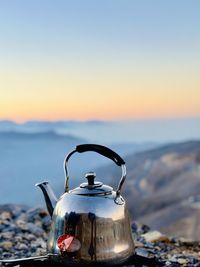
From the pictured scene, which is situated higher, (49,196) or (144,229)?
(49,196)

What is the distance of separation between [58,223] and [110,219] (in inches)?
10.4

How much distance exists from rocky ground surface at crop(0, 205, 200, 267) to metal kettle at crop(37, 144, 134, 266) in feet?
3.35

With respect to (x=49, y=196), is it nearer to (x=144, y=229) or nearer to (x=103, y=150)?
(x=103, y=150)

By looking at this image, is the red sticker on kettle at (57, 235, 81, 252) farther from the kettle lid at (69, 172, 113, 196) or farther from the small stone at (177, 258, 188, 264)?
the small stone at (177, 258, 188, 264)

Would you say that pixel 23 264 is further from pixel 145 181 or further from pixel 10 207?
pixel 145 181

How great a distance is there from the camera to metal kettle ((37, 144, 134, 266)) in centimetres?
212

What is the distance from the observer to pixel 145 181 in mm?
41219

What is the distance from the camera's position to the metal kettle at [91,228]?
2125 mm

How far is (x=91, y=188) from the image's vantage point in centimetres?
227

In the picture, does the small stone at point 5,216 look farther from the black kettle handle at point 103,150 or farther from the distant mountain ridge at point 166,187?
the distant mountain ridge at point 166,187

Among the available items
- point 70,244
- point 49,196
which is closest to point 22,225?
point 49,196

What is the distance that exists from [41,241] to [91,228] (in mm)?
1985

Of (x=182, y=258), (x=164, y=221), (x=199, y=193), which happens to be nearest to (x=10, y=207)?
(x=182, y=258)

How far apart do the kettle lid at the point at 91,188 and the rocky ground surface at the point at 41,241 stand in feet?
3.48
